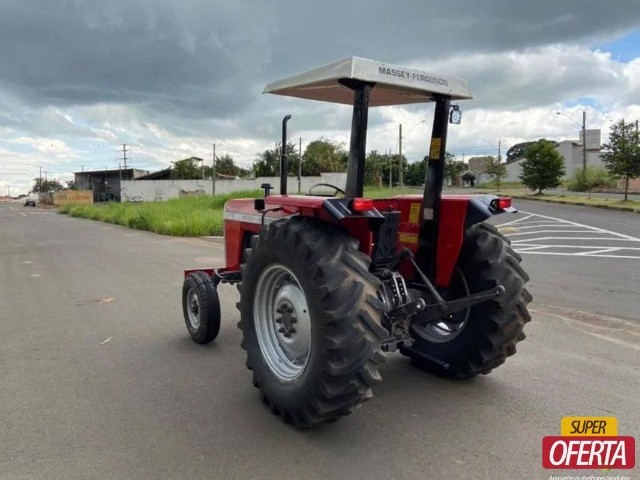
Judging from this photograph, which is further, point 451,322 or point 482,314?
point 451,322

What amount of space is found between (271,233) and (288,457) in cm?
144

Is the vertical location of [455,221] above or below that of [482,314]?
above

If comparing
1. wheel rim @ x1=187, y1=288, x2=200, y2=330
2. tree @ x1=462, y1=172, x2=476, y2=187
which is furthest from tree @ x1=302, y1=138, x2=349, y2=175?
wheel rim @ x1=187, y1=288, x2=200, y2=330

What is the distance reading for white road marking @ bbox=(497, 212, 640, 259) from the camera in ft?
41.5

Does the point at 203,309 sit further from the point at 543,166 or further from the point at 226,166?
the point at 226,166

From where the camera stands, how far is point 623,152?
103 ft

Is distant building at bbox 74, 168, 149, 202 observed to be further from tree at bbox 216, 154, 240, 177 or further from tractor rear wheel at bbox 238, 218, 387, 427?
tractor rear wheel at bbox 238, 218, 387, 427

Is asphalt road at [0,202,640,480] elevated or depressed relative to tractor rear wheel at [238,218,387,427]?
depressed

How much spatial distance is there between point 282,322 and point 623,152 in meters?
33.4

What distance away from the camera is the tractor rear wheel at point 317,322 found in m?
3.21

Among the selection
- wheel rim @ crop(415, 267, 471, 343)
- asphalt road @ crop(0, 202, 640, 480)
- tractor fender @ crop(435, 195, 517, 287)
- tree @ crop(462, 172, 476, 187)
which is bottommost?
asphalt road @ crop(0, 202, 640, 480)

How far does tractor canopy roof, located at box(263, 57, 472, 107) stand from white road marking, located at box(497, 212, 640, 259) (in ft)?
31.4

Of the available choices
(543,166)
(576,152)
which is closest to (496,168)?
(543,166)

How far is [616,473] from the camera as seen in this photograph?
3.08 meters
